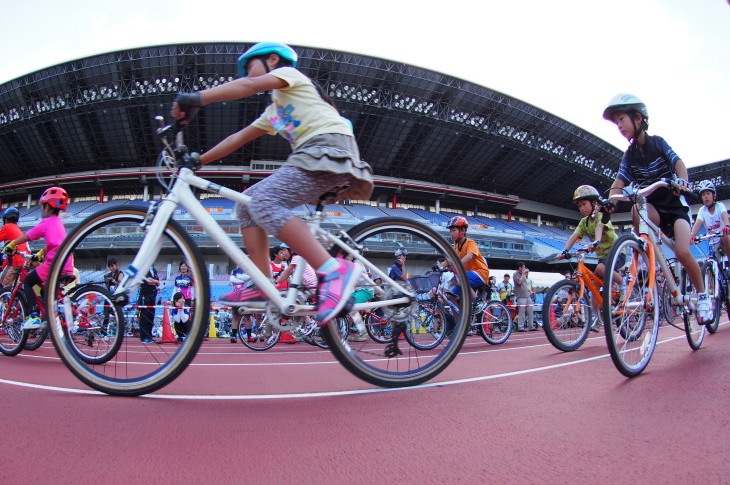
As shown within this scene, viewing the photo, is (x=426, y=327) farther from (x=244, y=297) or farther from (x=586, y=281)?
(x=586, y=281)

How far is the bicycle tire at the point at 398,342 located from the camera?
6.70 feet

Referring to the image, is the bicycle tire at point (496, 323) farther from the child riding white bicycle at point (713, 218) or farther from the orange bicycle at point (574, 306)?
the child riding white bicycle at point (713, 218)

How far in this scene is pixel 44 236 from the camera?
441cm

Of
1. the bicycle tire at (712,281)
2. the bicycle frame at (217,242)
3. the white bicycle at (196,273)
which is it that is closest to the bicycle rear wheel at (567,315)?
the bicycle tire at (712,281)

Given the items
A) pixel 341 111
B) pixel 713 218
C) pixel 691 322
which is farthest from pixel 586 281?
pixel 341 111

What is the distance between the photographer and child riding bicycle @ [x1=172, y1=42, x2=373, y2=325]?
188cm

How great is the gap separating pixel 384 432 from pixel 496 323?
621 cm

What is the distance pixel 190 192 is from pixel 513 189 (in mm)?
42613

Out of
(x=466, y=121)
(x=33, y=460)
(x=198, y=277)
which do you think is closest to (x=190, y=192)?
(x=198, y=277)

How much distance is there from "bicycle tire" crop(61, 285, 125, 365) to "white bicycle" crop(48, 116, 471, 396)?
6 cm

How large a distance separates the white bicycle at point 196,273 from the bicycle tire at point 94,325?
6 centimetres

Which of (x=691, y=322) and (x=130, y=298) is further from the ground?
(x=130, y=298)

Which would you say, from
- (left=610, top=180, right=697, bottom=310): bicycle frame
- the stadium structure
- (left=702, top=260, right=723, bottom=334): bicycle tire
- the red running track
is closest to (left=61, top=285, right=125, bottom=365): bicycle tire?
the red running track

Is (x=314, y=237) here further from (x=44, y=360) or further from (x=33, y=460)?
(x=44, y=360)
